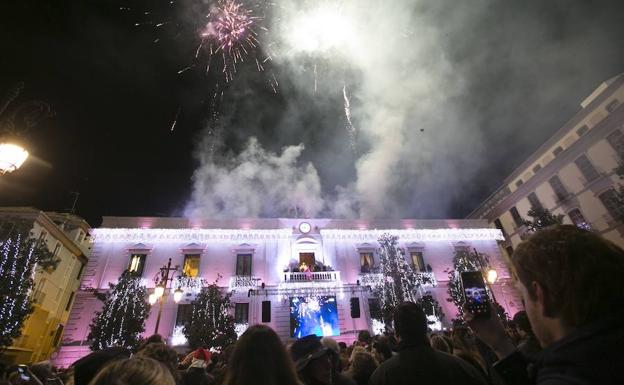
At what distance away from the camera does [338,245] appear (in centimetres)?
2516

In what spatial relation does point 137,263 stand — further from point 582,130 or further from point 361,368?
point 582,130

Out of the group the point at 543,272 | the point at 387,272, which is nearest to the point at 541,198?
the point at 387,272

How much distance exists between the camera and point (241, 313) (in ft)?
70.9

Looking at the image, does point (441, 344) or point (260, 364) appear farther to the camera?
point (441, 344)

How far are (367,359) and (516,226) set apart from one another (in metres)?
34.4

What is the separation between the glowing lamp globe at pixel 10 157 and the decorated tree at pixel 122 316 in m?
16.2

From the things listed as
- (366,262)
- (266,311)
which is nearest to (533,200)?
(366,262)

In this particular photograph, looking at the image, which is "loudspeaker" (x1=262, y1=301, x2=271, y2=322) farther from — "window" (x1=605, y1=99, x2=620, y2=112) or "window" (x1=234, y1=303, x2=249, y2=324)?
"window" (x1=605, y1=99, x2=620, y2=112)

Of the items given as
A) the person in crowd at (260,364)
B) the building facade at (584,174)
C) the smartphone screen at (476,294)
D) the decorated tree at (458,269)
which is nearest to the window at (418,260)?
the decorated tree at (458,269)

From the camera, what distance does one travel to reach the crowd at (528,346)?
1.08m

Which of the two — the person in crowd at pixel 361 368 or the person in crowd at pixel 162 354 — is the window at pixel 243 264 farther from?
the person in crowd at pixel 162 354

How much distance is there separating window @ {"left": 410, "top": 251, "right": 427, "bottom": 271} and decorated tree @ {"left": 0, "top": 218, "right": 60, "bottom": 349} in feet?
87.6

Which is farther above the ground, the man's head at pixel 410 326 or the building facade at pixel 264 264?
the building facade at pixel 264 264

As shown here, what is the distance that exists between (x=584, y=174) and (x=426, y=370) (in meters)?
32.5
